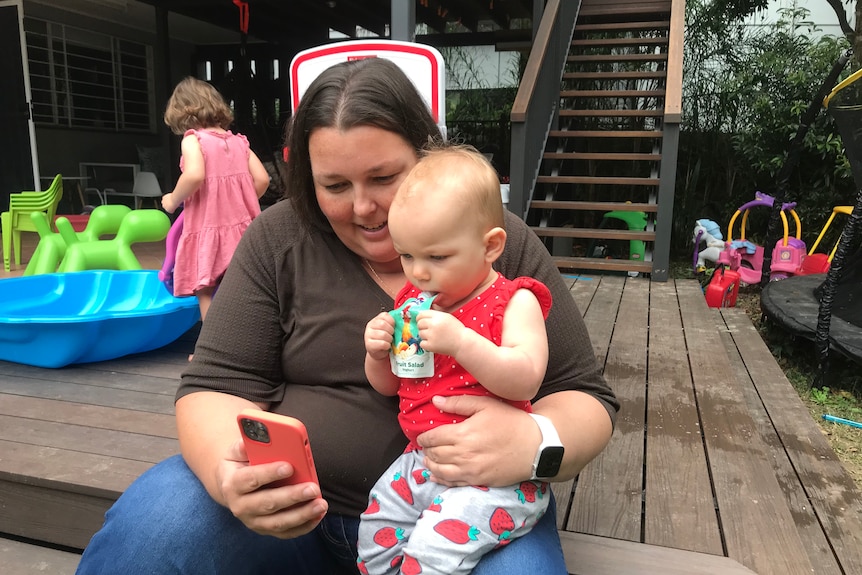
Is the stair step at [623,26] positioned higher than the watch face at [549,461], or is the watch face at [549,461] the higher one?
the stair step at [623,26]

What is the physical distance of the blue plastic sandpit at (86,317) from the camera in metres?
2.45

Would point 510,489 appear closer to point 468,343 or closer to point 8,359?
point 468,343

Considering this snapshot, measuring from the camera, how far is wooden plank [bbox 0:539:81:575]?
1663 mm

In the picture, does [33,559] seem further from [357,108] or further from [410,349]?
[357,108]

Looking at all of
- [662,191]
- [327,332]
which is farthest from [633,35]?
[327,332]

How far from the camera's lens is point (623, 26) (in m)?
7.10

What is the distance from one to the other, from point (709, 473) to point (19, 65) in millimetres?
8357

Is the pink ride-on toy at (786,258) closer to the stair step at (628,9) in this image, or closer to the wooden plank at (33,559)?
the stair step at (628,9)

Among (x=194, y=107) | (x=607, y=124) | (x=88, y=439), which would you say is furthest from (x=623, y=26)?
(x=88, y=439)

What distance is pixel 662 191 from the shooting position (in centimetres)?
513

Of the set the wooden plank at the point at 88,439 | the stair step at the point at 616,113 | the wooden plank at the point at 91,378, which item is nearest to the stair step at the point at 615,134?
the stair step at the point at 616,113

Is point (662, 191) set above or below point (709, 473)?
above

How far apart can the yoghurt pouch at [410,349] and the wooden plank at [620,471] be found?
83cm

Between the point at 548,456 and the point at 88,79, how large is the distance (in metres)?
9.65
